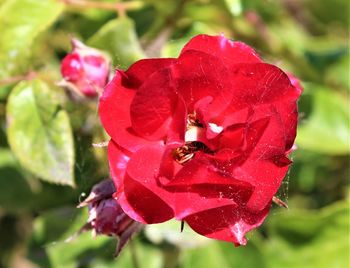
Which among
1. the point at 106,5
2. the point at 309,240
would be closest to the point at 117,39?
the point at 106,5

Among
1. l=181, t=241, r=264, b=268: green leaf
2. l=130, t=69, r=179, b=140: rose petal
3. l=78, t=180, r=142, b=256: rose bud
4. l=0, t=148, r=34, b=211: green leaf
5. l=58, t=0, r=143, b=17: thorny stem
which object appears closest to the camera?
l=130, t=69, r=179, b=140: rose petal

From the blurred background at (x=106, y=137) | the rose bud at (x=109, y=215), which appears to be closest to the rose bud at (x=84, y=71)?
the blurred background at (x=106, y=137)

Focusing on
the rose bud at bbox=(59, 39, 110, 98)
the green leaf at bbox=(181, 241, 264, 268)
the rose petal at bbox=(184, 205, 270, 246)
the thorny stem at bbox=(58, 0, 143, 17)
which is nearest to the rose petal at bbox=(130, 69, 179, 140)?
the rose petal at bbox=(184, 205, 270, 246)

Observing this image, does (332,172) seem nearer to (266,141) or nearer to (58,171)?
(58,171)

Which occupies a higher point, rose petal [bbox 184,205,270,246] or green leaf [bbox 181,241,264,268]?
rose petal [bbox 184,205,270,246]

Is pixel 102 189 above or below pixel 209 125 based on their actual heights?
below

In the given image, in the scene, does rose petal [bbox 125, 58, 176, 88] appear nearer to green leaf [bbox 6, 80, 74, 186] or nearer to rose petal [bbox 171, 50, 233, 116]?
rose petal [bbox 171, 50, 233, 116]

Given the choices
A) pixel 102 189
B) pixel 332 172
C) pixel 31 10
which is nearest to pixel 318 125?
pixel 332 172
